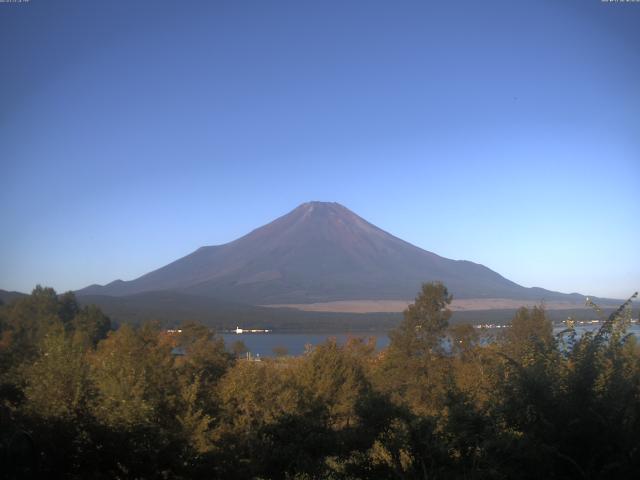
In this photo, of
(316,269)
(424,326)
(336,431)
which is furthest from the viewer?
(316,269)

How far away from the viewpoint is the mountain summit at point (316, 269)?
13012cm

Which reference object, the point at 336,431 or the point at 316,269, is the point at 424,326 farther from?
the point at 316,269

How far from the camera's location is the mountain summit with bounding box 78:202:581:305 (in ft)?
427

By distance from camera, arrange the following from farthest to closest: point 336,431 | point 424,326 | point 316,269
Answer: point 316,269 < point 424,326 < point 336,431

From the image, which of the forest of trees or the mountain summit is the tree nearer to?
the forest of trees

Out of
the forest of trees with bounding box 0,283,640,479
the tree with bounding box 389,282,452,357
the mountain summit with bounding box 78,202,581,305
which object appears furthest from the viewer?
the mountain summit with bounding box 78,202,581,305

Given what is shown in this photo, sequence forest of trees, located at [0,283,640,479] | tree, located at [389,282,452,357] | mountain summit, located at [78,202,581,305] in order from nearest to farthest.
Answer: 1. forest of trees, located at [0,283,640,479]
2. tree, located at [389,282,452,357]
3. mountain summit, located at [78,202,581,305]

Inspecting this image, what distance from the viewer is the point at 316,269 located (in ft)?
505

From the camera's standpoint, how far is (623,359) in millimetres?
8016

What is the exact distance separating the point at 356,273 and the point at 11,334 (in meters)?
135

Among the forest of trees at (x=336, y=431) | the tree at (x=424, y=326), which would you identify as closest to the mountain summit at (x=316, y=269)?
the tree at (x=424, y=326)

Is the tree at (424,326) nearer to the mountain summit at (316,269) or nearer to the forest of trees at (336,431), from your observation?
the forest of trees at (336,431)

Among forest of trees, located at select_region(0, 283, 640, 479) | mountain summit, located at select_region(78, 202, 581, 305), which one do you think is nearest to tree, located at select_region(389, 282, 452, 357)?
forest of trees, located at select_region(0, 283, 640, 479)

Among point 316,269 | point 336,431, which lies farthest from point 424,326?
point 316,269
